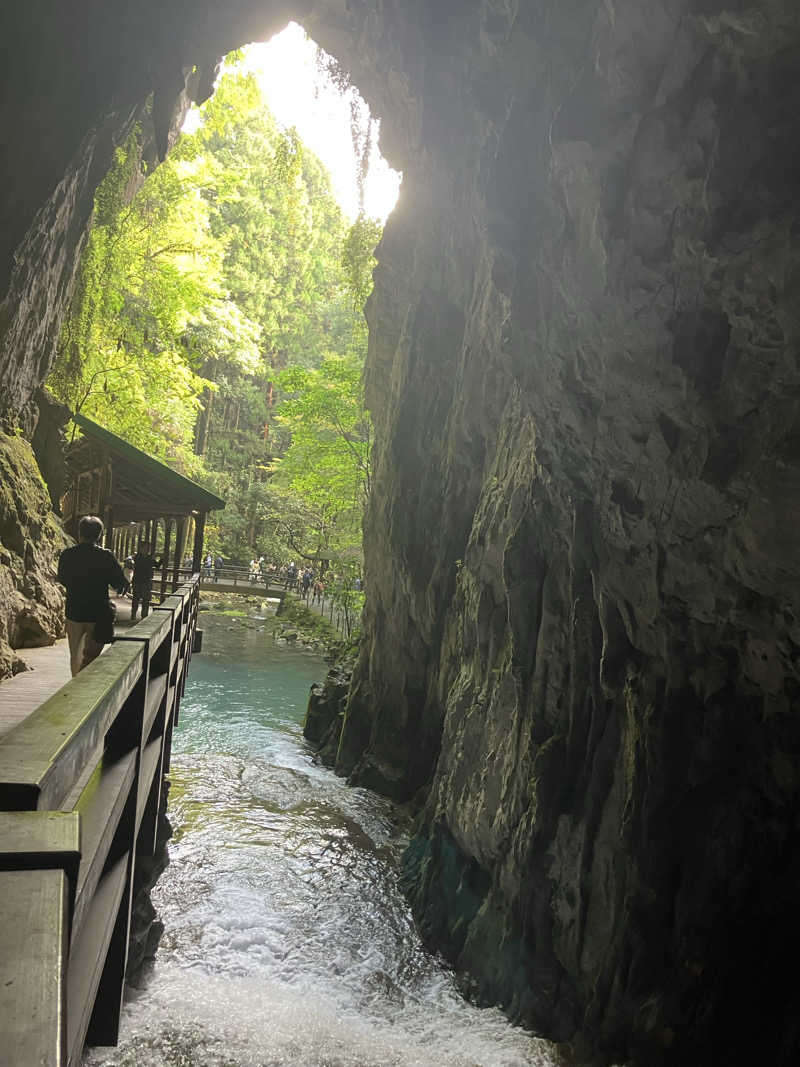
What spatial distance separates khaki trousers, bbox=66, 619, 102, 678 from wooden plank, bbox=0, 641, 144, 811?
4.08 meters

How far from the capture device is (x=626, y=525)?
18.6 feet

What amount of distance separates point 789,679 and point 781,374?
6.05ft

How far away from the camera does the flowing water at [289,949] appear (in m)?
5.89

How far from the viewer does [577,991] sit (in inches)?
229

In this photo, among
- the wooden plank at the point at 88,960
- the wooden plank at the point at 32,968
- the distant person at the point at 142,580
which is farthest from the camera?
the distant person at the point at 142,580

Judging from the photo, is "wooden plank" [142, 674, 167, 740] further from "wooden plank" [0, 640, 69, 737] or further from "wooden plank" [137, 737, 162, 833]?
"wooden plank" [0, 640, 69, 737]

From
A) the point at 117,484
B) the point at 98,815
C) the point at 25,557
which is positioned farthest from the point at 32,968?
the point at 117,484

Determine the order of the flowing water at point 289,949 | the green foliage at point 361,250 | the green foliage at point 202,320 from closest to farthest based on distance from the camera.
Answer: the flowing water at point 289,949 < the green foliage at point 202,320 < the green foliage at point 361,250

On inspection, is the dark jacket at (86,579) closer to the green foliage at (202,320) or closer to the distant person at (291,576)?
the green foliage at (202,320)

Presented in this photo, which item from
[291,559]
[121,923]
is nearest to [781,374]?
[121,923]

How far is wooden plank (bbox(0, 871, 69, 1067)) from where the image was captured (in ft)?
3.45

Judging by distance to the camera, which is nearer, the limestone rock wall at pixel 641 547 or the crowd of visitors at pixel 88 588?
the limestone rock wall at pixel 641 547

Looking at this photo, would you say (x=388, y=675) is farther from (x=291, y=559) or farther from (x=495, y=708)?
(x=291, y=559)

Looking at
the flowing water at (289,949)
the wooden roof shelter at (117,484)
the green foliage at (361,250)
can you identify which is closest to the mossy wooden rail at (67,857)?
the flowing water at (289,949)
